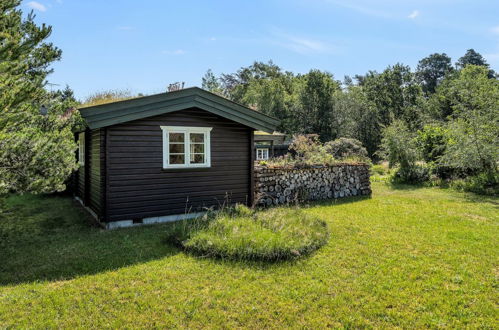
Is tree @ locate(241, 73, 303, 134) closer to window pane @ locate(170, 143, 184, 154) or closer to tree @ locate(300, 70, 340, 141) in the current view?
tree @ locate(300, 70, 340, 141)

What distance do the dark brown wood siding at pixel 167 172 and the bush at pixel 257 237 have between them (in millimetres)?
1289

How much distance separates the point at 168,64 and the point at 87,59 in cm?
701

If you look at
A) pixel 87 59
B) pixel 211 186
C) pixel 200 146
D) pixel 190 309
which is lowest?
pixel 190 309

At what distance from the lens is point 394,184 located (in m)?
12.9

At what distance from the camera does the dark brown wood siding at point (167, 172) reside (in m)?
6.11

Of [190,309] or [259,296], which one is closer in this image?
[190,309]

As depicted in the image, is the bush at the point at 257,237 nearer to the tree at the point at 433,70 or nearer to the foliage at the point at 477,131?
the foliage at the point at 477,131

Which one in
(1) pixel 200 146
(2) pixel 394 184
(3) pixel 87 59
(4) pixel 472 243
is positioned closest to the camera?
(4) pixel 472 243

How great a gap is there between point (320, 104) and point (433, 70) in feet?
126

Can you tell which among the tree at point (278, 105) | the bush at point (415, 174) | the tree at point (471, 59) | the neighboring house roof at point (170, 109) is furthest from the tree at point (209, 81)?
the tree at point (471, 59)

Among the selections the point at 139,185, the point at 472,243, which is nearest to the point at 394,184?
the point at 472,243

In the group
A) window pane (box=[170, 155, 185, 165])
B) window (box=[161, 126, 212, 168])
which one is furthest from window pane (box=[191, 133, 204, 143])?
window pane (box=[170, 155, 185, 165])

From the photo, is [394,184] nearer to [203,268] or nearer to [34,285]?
[203,268]

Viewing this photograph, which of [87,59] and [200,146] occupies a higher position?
[87,59]
